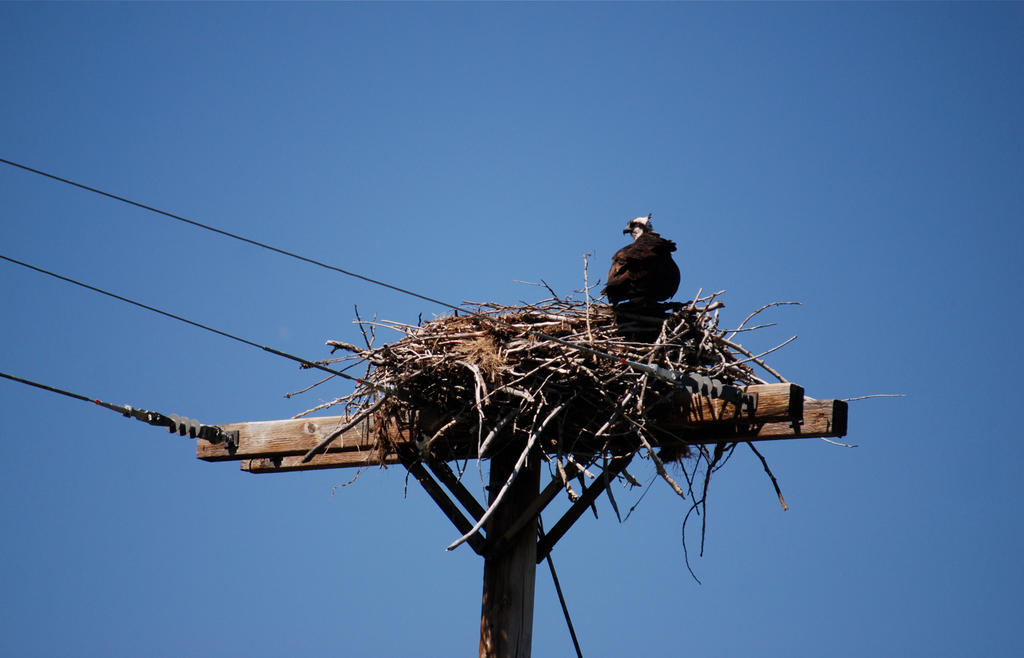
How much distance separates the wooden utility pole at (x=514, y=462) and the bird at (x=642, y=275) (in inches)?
36.1

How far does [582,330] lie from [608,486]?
4.87 ft

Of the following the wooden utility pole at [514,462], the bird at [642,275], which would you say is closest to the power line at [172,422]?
the wooden utility pole at [514,462]

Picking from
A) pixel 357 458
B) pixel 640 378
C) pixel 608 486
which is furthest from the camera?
pixel 357 458

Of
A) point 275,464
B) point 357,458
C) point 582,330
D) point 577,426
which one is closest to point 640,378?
point 577,426

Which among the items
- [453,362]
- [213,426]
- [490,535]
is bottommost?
[490,535]

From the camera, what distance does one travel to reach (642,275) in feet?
24.1

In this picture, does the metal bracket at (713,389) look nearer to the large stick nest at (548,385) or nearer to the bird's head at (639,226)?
the large stick nest at (548,385)

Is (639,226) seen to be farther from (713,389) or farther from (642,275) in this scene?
(713,389)

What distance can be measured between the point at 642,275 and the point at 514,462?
139cm

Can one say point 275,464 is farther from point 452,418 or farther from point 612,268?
point 612,268

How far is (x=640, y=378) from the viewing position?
6520mm

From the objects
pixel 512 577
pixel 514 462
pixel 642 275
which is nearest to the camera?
pixel 512 577

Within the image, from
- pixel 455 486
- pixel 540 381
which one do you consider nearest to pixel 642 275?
pixel 540 381

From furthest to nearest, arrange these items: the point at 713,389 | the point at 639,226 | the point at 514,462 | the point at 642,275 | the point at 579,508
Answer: the point at 639,226 < the point at 642,275 < the point at 514,462 < the point at 579,508 < the point at 713,389
